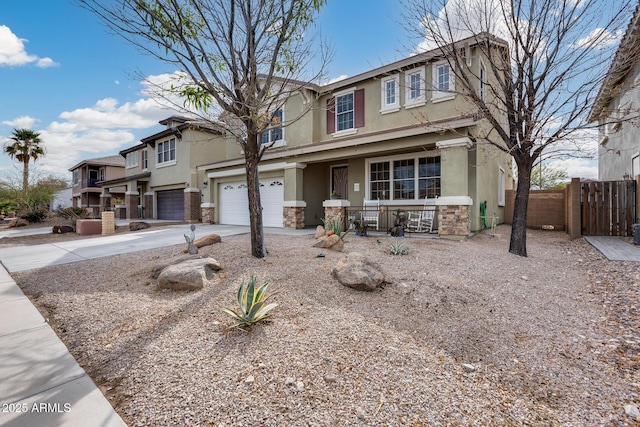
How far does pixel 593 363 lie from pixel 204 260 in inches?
201

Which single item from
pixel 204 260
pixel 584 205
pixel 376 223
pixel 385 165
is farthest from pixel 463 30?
pixel 204 260

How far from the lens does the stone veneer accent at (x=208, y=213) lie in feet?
54.0

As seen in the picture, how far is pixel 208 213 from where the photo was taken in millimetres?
16594

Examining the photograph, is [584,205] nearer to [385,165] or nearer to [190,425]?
[385,165]

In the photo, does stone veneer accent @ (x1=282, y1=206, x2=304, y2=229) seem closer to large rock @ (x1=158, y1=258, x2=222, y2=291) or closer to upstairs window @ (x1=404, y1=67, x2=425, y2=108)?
upstairs window @ (x1=404, y1=67, x2=425, y2=108)

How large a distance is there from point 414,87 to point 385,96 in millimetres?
1282

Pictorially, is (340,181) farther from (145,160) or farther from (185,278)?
(145,160)

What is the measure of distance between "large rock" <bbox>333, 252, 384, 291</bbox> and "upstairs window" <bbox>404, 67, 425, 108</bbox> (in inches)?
342

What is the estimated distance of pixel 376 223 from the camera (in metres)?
11.3

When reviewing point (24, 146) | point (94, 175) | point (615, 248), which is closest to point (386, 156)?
point (615, 248)

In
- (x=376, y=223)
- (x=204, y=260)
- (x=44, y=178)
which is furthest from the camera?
(x=44, y=178)

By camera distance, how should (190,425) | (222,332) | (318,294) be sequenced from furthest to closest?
(318,294) < (222,332) < (190,425)

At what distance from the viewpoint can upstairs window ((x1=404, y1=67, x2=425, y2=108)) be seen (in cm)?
1125

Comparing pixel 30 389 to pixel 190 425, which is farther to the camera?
pixel 30 389
